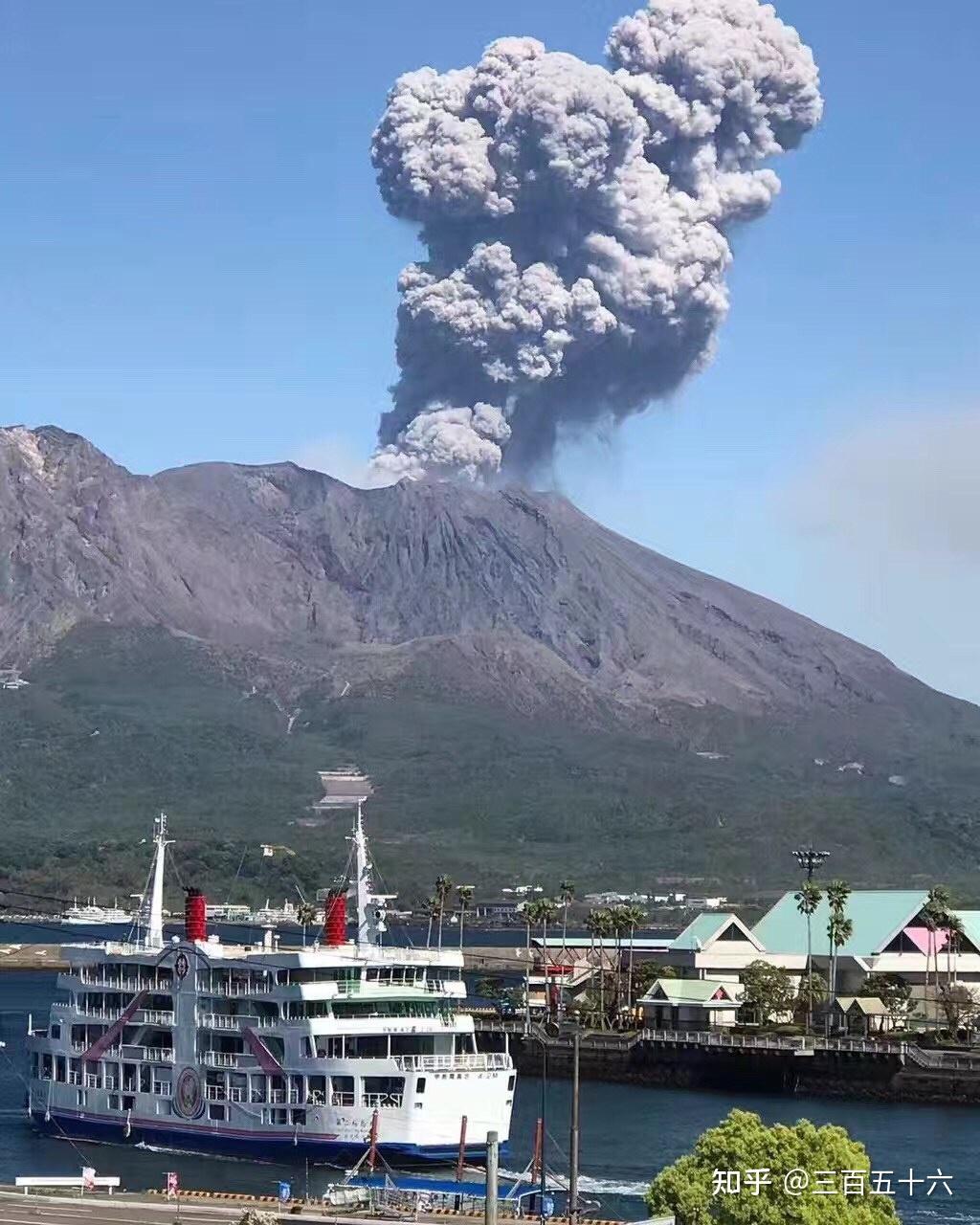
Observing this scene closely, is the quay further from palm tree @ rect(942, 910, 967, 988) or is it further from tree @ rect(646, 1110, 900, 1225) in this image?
tree @ rect(646, 1110, 900, 1225)

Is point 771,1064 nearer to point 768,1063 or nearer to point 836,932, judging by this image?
point 768,1063

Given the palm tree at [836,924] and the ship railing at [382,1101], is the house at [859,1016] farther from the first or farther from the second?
the ship railing at [382,1101]

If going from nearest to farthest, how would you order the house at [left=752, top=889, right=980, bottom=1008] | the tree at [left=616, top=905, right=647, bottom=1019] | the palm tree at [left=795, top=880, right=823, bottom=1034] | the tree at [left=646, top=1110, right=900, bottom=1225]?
the tree at [left=646, top=1110, right=900, bottom=1225], the palm tree at [left=795, top=880, right=823, bottom=1034], the house at [left=752, top=889, right=980, bottom=1008], the tree at [left=616, top=905, right=647, bottom=1019]

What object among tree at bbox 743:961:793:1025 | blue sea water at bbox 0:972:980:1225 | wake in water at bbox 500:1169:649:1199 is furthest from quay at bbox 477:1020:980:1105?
wake in water at bbox 500:1169:649:1199

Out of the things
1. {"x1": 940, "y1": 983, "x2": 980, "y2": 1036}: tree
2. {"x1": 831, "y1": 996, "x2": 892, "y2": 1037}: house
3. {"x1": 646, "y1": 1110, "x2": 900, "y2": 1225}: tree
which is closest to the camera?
{"x1": 646, "y1": 1110, "x2": 900, "y2": 1225}: tree

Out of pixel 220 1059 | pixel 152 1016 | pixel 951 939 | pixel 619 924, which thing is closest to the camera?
pixel 220 1059

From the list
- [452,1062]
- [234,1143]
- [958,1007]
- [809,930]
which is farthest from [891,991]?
[234,1143]
